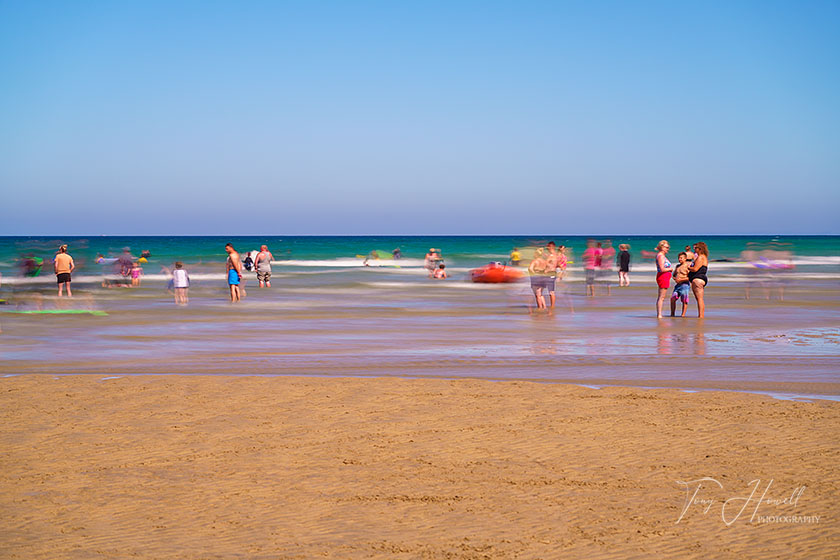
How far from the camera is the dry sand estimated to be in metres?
5.33

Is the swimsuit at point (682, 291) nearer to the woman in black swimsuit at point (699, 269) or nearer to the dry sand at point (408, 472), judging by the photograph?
the woman in black swimsuit at point (699, 269)

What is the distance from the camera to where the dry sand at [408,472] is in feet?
17.5

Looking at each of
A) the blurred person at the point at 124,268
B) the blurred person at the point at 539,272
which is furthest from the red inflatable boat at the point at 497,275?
the blurred person at the point at 539,272

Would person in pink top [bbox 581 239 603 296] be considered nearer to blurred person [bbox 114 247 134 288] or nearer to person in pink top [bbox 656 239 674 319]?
person in pink top [bbox 656 239 674 319]

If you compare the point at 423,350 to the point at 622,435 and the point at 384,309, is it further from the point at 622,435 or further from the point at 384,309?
the point at 384,309

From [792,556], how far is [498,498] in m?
1.96

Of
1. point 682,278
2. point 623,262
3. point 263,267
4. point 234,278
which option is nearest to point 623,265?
point 623,262

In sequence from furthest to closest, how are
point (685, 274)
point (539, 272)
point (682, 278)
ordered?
point (539, 272) < point (682, 278) < point (685, 274)

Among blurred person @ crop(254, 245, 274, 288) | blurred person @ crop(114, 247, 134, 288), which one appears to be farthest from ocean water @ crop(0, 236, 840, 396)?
blurred person @ crop(114, 247, 134, 288)

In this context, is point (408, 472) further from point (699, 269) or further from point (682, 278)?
point (682, 278)

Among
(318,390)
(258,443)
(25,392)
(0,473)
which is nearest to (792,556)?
(258,443)

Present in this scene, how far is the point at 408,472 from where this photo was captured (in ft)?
22.3

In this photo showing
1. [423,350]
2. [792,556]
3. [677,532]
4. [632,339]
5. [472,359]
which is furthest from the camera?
[632,339]

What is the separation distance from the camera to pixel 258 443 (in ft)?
25.6
